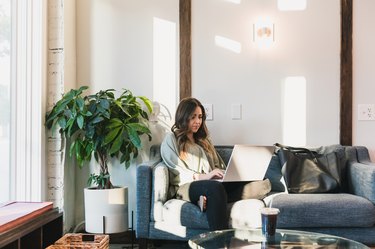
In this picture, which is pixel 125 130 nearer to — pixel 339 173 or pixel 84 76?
pixel 84 76

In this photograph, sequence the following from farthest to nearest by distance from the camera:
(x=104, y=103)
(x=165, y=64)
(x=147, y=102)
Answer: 1. (x=165, y=64)
2. (x=147, y=102)
3. (x=104, y=103)

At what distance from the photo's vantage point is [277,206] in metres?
2.32

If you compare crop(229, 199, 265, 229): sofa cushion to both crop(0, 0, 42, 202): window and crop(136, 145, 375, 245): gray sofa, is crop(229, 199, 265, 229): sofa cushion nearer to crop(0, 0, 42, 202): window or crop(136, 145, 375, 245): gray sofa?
crop(136, 145, 375, 245): gray sofa

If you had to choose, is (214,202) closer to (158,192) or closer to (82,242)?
(158,192)

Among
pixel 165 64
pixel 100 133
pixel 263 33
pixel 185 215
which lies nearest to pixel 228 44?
pixel 263 33

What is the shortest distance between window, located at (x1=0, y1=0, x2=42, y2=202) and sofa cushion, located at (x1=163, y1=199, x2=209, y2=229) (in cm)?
93

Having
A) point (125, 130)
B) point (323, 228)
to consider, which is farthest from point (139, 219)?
point (323, 228)

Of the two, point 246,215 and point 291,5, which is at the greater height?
point 291,5

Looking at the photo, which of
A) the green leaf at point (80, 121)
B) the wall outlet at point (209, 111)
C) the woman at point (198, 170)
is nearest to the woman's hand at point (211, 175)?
the woman at point (198, 170)

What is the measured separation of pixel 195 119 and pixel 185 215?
0.69 metres

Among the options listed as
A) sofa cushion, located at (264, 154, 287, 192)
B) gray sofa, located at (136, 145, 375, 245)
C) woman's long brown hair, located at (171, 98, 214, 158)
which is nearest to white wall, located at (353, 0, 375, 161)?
gray sofa, located at (136, 145, 375, 245)

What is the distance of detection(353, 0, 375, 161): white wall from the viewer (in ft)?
10.2

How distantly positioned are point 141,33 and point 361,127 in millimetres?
1848

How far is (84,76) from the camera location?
3.25 meters
